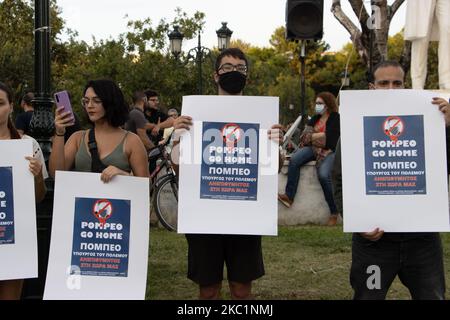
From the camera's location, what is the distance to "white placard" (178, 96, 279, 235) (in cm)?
395

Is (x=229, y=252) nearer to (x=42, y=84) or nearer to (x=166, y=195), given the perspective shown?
(x=42, y=84)

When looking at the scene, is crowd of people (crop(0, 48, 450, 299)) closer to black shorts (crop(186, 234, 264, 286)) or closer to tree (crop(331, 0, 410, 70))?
black shorts (crop(186, 234, 264, 286))

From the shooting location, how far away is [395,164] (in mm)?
3750

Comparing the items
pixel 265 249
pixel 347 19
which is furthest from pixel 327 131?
pixel 347 19

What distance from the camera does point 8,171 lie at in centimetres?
399

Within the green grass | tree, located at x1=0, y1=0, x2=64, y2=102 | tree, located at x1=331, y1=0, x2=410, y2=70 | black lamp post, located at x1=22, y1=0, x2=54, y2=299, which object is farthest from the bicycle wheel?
tree, located at x1=0, y1=0, x2=64, y2=102

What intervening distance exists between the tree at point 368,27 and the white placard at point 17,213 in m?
11.7

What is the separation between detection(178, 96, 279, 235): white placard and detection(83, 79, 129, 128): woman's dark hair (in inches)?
A: 17.6

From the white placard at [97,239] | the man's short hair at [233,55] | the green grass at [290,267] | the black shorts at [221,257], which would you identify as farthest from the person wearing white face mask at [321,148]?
the white placard at [97,239]

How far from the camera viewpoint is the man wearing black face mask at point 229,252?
4141 millimetres

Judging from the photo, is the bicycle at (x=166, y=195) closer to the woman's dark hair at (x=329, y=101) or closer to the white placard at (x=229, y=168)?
the woman's dark hair at (x=329, y=101)

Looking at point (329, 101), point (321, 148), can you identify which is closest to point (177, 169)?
point (329, 101)

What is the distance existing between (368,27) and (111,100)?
11991 mm

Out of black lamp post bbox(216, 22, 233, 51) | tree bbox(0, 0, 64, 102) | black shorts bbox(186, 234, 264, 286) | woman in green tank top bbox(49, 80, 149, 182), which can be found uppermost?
tree bbox(0, 0, 64, 102)
